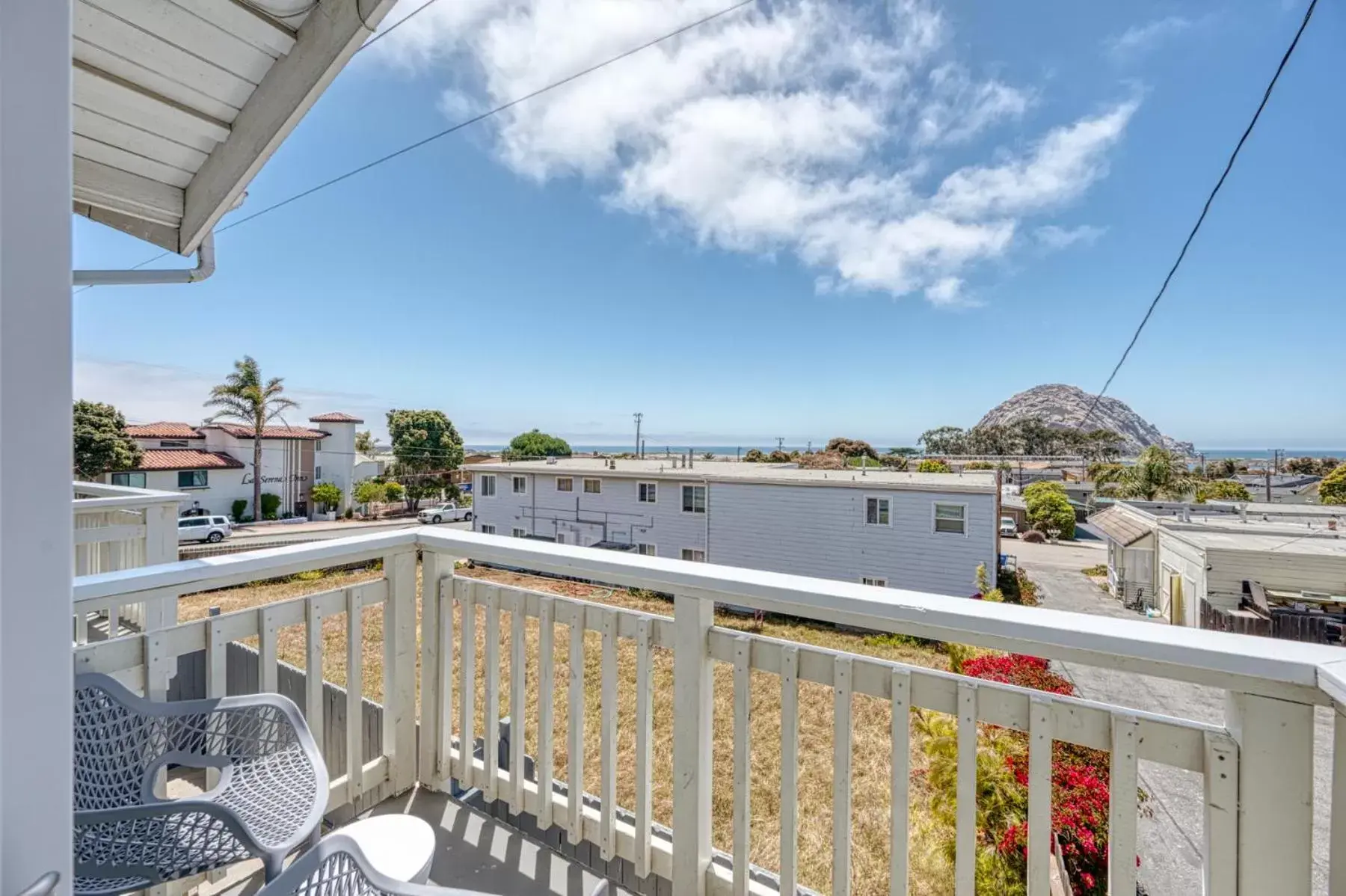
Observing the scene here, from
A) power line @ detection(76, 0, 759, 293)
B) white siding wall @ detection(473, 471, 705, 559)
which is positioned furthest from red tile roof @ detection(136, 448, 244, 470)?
power line @ detection(76, 0, 759, 293)

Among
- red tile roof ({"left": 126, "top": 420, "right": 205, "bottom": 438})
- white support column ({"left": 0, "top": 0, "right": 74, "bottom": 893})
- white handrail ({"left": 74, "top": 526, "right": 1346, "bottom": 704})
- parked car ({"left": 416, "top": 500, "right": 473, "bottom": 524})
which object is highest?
Result: red tile roof ({"left": 126, "top": 420, "right": 205, "bottom": 438})

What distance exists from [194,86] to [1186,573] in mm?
8136

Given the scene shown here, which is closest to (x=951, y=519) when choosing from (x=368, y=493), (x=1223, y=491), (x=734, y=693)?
(x=1223, y=491)

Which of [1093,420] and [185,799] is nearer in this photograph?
[185,799]

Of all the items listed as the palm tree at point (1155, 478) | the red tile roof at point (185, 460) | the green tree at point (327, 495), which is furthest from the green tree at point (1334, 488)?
the red tile roof at point (185, 460)

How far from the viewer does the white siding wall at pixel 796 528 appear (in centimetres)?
1016

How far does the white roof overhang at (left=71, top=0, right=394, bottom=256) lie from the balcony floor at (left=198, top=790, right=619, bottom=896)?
204 centimetres

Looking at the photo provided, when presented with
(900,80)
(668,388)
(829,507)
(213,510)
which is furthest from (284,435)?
(900,80)

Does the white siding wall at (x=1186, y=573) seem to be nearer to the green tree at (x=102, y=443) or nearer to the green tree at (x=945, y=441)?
the green tree at (x=102, y=443)

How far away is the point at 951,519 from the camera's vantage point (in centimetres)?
1014

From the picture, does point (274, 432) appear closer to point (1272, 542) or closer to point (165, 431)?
point (165, 431)

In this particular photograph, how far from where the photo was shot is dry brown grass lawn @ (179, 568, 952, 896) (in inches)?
84.9

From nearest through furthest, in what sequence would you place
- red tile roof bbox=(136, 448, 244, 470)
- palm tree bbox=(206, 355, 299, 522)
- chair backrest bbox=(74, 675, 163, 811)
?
chair backrest bbox=(74, 675, 163, 811), red tile roof bbox=(136, 448, 244, 470), palm tree bbox=(206, 355, 299, 522)

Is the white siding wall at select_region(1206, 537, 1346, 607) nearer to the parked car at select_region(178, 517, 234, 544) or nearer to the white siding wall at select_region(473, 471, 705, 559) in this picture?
the white siding wall at select_region(473, 471, 705, 559)
